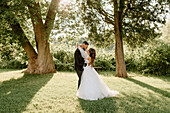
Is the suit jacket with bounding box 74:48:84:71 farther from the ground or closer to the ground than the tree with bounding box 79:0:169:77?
closer to the ground

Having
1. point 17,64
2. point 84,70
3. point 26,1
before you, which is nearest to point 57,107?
point 84,70

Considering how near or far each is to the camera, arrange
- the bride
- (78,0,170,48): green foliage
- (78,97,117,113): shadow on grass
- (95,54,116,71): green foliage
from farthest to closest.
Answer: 1. (95,54,116,71): green foliage
2. (78,0,170,48): green foliage
3. the bride
4. (78,97,117,113): shadow on grass

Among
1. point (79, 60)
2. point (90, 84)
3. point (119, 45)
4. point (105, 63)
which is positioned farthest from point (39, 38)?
point (105, 63)

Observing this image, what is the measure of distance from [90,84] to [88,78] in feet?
0.78

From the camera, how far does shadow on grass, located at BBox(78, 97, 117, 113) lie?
4.27 meters

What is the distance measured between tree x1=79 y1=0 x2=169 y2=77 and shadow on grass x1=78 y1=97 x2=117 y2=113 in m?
7.00

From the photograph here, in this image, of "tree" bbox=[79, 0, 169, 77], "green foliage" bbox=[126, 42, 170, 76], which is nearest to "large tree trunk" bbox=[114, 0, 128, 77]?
"tree" bbox=[79, 0, 169, 77]

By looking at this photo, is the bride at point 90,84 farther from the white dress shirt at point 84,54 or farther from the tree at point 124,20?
the tree at point 124,20

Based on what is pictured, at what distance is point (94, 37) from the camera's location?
489 inches

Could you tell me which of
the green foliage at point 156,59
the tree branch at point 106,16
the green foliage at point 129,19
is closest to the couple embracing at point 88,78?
the green foliage at point 129,19

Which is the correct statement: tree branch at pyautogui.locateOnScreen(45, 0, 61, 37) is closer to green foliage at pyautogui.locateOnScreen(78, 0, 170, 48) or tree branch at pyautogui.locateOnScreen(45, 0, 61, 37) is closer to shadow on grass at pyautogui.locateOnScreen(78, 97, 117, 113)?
green foliage at pyautogui.locateOnScreen(78, 0, 170, 48)

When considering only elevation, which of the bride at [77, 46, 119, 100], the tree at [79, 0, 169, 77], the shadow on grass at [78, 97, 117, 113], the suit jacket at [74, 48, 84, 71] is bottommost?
the shadow on grass at [78, 97, 117, 113]

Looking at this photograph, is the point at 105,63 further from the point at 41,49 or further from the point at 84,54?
the point at 84,54

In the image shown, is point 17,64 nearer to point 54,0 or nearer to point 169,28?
point 54,0
